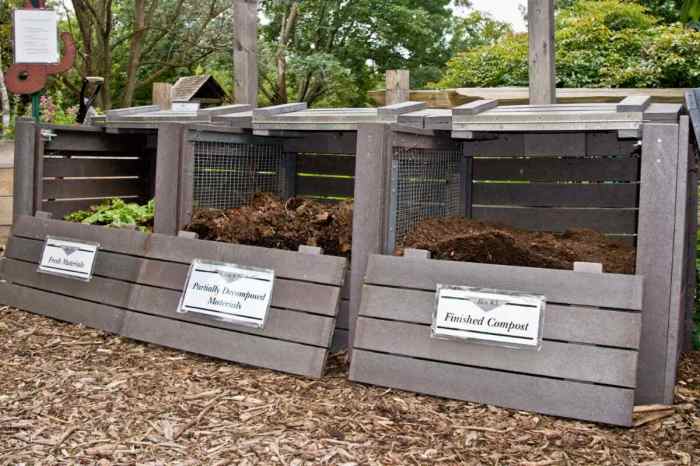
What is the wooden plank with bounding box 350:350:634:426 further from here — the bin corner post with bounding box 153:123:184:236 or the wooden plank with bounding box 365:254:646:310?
the bin corner post with bounding box 153:123:184:236

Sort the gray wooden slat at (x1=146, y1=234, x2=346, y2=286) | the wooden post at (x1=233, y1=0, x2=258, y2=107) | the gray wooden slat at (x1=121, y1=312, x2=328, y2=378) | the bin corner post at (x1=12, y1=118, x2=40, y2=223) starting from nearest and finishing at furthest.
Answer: the gray wooden slat at (x1=121, y1=312, x2=328, y2=378) → the gray wooden slat at (x1=146, y1=234, x2=346, y2=286) → the bin corner post at (x1=12, y1=118, x2=40, y2=223) → the wooden post at (x1=233, y1=0, x2=258, y2=107)

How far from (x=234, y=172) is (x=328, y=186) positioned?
0.78 meters

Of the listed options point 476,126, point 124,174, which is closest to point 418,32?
point 124,174

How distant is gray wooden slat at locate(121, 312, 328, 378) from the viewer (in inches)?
158

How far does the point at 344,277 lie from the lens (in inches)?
163

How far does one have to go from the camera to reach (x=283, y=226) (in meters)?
4.62

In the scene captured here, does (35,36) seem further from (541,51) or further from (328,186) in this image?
(541,51)

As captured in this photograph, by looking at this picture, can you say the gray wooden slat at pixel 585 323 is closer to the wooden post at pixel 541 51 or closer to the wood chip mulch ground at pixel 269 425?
the wood chip mulch ground at pixel 269 425

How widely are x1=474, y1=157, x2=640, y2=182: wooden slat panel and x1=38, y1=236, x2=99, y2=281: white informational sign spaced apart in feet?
8.51

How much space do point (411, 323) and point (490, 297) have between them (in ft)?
1.38

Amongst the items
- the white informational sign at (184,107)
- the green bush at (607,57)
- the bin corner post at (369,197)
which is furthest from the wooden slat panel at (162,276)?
the green bush at (607,57)

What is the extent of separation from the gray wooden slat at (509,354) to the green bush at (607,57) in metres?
7.31

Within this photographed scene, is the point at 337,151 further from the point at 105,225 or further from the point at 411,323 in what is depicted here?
the point at 411,323

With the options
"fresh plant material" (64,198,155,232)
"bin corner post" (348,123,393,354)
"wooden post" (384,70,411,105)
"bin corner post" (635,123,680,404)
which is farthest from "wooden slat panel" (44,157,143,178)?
"bin corner post" (635,123,680,404)
